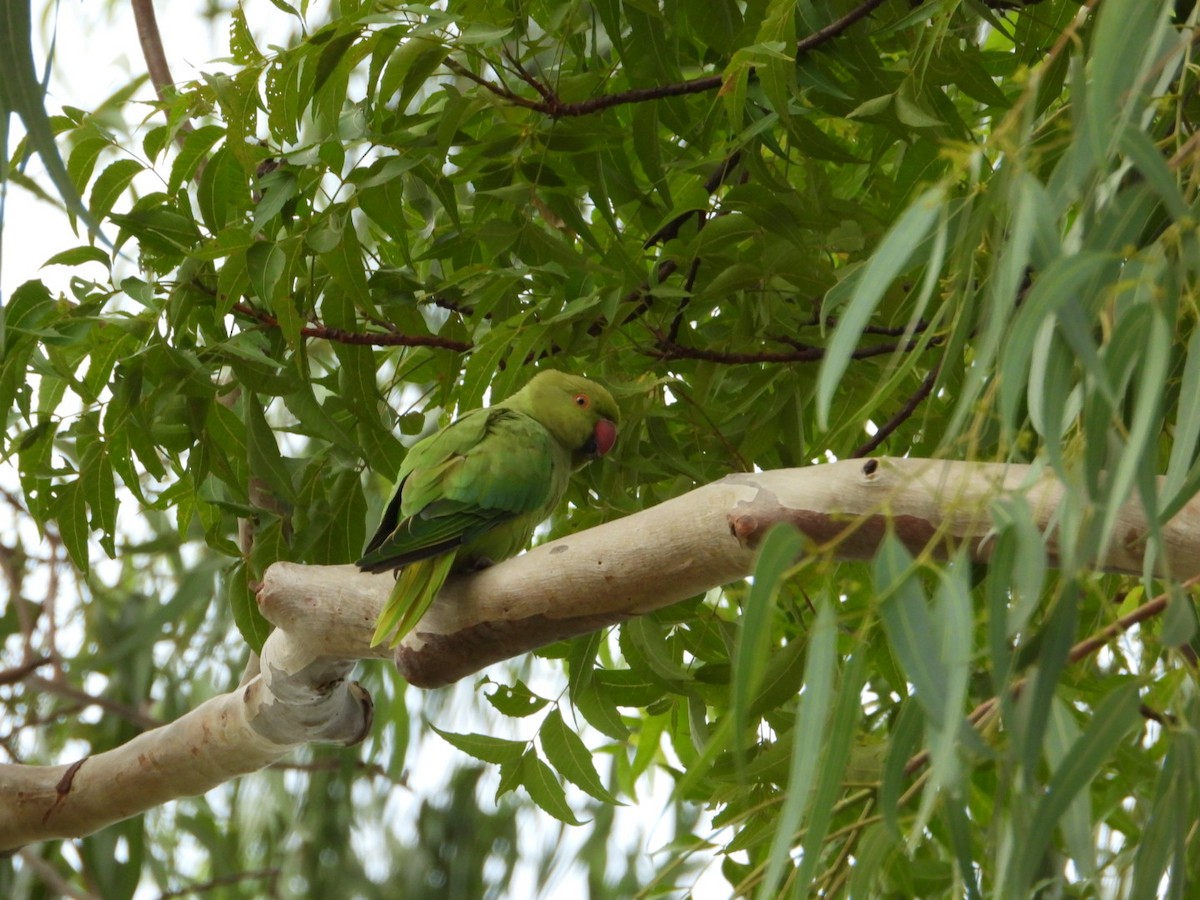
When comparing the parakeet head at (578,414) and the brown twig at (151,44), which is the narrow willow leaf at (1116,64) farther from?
the brown twig at (151,44)

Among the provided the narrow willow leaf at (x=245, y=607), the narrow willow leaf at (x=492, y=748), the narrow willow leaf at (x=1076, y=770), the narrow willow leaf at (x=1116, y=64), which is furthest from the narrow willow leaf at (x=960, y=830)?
the narrow willow leaf at (x=245, y=607)

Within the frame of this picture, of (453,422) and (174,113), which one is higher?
(174,113)

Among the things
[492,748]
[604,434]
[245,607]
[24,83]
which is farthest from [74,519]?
[24,83]

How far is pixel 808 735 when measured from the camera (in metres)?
0.79

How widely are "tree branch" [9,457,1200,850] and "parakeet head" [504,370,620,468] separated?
39 centimetres

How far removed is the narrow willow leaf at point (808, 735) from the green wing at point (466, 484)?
2.60ft

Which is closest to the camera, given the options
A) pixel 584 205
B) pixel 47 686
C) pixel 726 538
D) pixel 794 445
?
pixel 726 538

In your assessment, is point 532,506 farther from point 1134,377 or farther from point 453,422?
point 1134,377

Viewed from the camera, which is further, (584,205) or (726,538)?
(584,205)

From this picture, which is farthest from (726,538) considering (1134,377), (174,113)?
(174,113)

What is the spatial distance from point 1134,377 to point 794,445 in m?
0.73

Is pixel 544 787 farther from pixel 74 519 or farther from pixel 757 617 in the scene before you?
pixel 757 617

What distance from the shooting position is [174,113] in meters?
1.59

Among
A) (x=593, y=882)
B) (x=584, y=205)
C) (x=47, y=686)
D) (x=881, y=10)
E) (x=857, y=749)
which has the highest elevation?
(x=584, y=205)
